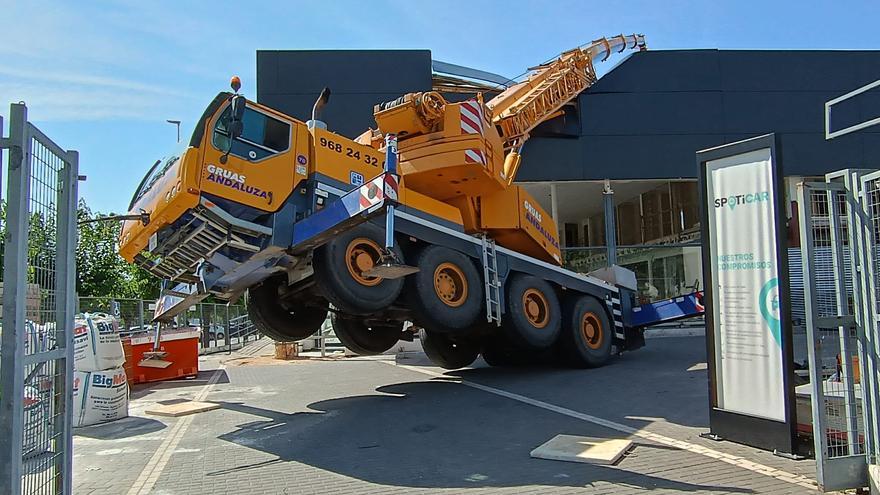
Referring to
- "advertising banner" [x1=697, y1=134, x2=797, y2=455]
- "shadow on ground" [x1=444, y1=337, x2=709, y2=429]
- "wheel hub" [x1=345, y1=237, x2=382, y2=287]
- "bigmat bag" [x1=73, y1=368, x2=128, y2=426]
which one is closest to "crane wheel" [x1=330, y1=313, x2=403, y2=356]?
"shadow on ground" [x1=444, y1=337, x2=709, y2=429]

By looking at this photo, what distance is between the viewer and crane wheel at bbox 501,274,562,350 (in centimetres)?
1028

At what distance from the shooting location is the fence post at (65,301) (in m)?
3.51

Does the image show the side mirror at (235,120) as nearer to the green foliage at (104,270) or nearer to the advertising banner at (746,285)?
the advertising banner at (746,285)

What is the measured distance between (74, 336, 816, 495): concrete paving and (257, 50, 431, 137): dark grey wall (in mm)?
9159

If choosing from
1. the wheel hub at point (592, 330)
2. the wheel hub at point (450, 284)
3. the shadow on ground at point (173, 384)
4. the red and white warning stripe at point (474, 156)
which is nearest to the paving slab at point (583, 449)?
the wheel hub at point (450, 284)

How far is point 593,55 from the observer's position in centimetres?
1883

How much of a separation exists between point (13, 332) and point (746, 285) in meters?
5.39

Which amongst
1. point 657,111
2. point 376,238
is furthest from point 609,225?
point 376,238

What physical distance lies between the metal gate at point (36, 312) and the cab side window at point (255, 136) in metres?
3.67

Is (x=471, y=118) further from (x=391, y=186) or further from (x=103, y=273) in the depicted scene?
(x=103, y=273)

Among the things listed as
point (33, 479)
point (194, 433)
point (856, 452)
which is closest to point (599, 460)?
point (856, 452)

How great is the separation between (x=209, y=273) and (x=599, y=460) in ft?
17.1

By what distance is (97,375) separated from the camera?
337 inches

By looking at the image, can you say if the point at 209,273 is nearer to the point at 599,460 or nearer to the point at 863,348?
the point at 599,460
